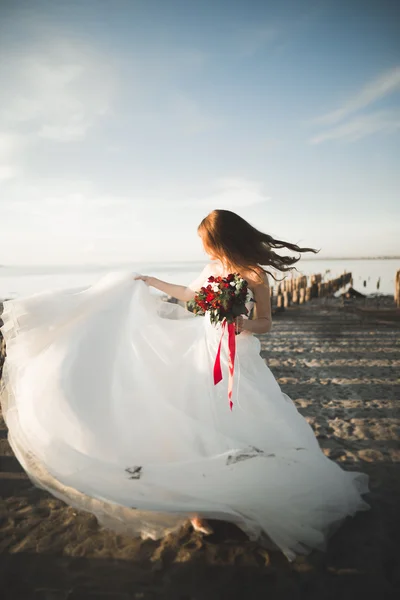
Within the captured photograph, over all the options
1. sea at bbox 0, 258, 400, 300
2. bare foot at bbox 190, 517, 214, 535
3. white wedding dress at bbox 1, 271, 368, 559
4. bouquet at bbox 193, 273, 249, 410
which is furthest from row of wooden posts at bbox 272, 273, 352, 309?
bare foot at bbox 190, 517, 214, 535

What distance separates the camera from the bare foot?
2.90 metres

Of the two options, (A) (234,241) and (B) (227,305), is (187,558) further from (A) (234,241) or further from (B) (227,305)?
(A) (234,241)

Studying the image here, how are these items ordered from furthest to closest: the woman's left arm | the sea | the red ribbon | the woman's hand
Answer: the sea
the woman's hand
the woman's left arm
the red ribbon

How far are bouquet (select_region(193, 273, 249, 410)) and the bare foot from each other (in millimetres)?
985

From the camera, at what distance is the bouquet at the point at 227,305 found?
295 cm

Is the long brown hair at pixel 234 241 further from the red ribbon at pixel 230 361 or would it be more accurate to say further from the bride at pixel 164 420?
the red ribbon at pixel 230 361

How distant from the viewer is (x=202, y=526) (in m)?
2.92

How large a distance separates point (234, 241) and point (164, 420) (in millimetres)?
1701

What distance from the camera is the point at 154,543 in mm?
2850

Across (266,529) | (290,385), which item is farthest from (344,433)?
(266,529)

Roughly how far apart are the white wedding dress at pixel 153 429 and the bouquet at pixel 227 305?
0.15 meters

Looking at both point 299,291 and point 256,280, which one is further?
point 299,291

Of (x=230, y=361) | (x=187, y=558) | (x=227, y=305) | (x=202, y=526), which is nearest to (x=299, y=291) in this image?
(x=230, y=361)

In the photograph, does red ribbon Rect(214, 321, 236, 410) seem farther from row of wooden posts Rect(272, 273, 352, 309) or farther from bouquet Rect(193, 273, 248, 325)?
row of wooden posts Rect(272, 273, 352, 309)
